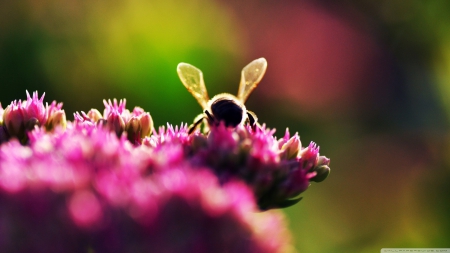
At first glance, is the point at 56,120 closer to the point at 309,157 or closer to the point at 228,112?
the point at 228,112

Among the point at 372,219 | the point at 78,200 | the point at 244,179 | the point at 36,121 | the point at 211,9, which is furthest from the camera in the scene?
the point at 211,9

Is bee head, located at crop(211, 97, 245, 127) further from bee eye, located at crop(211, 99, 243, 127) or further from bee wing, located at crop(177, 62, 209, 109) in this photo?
bee wing, located at crop(177, 62, 209, 109)

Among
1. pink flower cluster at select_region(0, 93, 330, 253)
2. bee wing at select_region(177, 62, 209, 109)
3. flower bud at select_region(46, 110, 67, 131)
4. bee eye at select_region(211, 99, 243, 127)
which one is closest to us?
pink flower cluster at select_region(0, 93, 330, 253)

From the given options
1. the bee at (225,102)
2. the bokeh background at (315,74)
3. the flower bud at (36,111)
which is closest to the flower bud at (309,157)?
the bee at (225,102)

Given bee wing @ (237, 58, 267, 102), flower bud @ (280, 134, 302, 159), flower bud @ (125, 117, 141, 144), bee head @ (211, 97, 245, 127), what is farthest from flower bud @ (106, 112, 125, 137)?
bee wing @ (237, 58, 267, 102)

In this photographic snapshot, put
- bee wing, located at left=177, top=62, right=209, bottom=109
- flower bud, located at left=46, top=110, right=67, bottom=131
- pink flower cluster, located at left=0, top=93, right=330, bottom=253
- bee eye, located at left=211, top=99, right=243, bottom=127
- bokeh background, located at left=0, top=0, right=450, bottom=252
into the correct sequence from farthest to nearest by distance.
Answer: bokeh background, located at left=0, top=0, right=450, bottom=252 → bee wing, located at left=177, top=62, right=209, bottom=109 → bee eye, located at left=211, top=99, right=243, bottom=127 → flower bud, located at left=46, top=110, right=67, bottom=131 → pink flower cluster, located at left=0, top=93, right=330, bottom=253

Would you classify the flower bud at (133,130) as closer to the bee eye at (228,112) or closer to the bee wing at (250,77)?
the bee eye at (228,112)

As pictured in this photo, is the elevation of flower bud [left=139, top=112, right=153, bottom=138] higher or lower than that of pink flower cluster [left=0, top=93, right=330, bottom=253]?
higher

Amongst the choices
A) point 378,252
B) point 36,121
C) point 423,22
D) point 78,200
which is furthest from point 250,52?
point 78,200

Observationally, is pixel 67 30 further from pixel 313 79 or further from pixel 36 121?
pixel 36 121
